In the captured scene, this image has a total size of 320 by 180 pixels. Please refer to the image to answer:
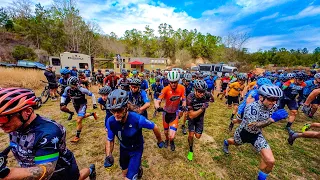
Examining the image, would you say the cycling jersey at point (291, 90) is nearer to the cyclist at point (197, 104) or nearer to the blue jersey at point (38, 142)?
the cyclist at point (197, 104)

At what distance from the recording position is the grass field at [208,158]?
4125 millimetres

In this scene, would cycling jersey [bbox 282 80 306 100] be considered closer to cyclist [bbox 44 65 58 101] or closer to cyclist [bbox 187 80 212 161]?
cyclist [bbox 187 80 212 161]

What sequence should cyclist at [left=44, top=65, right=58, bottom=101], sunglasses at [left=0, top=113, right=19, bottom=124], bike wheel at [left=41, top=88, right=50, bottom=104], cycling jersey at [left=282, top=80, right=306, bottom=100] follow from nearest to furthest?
sunglasses at [left=0, top=113, right=19, bottom=124] < cycling jersey at [left=282, top=80, right=306, bottom=100] < cyclist at [left=44, top=65, right=58, bottom=101] < bike wheel at [left=41, top=88, right=50, bottom=104]

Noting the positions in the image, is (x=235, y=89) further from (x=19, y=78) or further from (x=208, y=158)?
(x=19, y=78)

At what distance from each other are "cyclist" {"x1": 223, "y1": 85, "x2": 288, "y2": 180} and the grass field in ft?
3.75

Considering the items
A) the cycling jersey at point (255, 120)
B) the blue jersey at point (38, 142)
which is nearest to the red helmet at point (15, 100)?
the blue jersey at point (38, 142)

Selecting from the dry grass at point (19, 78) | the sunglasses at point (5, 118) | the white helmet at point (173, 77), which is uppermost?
the white helmet at point (173, 77)

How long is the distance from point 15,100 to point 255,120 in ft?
14.0

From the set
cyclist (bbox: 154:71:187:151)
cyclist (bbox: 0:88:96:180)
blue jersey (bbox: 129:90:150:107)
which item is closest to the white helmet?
cyclist (bbox: 154:71:187:151)

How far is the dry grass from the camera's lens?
527 inches

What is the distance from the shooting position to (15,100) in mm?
1702

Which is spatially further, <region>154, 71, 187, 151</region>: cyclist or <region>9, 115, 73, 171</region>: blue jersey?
<region>154, 71, 187, 151</region>: cyclist

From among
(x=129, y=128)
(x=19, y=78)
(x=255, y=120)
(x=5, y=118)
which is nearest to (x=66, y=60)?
(x=19, y=78)

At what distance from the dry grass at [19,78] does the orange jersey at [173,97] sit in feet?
→ 51.3
